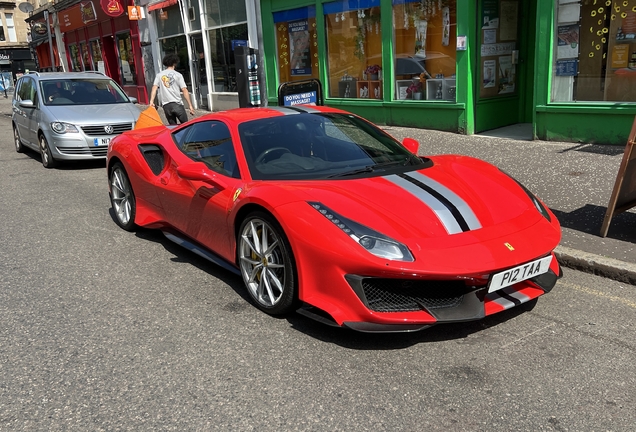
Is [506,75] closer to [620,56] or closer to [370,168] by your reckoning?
[620,56]

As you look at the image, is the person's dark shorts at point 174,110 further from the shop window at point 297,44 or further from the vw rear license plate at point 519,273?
the vw rear license plate at point 519,273

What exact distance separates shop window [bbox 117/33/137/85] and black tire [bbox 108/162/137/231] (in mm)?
19097

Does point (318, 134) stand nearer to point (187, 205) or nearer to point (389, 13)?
point (187, 205)

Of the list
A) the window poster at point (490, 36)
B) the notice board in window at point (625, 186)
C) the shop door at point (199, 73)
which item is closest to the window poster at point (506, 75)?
the window poster at point (490, 36)

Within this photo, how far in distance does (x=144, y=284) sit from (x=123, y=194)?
1829 mm

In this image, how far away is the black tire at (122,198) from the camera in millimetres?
5941

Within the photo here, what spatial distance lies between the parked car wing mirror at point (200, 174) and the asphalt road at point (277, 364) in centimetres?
81

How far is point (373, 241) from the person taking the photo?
3.33m

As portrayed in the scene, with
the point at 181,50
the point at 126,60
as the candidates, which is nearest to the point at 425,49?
the point at 181,50

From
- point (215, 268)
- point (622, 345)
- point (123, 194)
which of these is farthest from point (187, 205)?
point (622, 345)

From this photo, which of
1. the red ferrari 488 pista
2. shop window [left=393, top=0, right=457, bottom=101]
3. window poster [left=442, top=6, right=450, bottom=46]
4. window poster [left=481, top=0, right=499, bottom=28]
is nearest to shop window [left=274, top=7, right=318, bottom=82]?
shop window [left=393, top=0, right=457, bottom=101]

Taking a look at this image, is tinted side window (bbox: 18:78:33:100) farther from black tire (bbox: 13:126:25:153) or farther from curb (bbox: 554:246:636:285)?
curb (bbox: 554:246:636:285)

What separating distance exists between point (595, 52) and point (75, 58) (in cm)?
2860

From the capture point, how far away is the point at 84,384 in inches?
126
